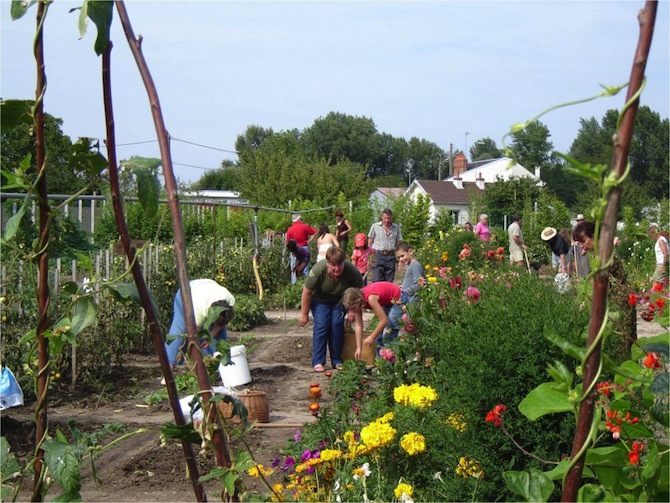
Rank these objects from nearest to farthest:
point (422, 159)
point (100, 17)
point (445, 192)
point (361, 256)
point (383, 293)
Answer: point (100, 17)
point (383, 293)
point (361, 256)
point (445, 192)
point (422, 159)

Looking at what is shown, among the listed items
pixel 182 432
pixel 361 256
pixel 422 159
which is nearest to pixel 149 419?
pixel 182 432

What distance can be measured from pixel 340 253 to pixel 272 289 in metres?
8.46

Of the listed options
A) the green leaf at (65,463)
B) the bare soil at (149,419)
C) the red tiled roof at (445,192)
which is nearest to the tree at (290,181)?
the red tiled roof at (445,192)

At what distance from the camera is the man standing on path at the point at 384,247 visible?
14547 millimetres

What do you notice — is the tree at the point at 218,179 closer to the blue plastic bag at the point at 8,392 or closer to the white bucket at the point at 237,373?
the white bucket at the point at 237,373

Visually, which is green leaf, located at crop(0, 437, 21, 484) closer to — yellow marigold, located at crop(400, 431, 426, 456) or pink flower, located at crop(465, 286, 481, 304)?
yellow marigold, located at crop(400, 431, 426, 456)

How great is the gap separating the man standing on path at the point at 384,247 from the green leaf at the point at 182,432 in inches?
517

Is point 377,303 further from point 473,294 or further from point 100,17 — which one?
point 100,17

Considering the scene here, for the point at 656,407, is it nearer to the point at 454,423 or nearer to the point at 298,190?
the point at 454,423

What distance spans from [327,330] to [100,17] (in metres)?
8.74

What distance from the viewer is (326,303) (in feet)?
32.2

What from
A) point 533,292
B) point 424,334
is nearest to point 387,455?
point 533,292

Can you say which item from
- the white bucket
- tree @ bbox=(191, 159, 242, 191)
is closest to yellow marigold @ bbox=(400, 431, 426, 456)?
the white bucket

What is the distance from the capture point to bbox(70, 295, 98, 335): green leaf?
135 centimetres
